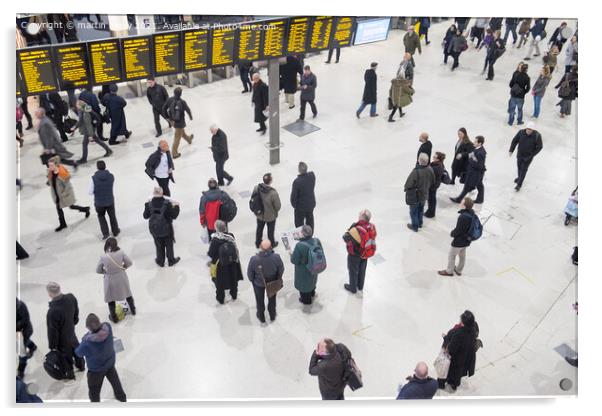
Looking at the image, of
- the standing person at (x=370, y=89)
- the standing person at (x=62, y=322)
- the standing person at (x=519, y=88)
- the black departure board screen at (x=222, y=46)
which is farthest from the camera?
the standing person at (x=370, y=89)

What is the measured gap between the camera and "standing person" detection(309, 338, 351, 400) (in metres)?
5.98

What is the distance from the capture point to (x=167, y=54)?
9.41m

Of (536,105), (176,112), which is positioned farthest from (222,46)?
(536,105)

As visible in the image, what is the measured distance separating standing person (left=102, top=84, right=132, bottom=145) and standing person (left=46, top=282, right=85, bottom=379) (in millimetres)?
6356

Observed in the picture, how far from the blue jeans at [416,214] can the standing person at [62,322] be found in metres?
5.56

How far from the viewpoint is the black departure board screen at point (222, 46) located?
9.50 m

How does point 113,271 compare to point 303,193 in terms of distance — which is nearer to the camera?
point 113,271

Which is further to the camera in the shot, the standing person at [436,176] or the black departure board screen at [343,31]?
the black departure board screen at [343,31]

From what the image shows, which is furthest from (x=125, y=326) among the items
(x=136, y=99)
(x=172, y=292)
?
(x=136, y=99)

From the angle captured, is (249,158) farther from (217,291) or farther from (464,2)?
(464,2)

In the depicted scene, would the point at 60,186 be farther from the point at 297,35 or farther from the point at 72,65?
the point at 297,35

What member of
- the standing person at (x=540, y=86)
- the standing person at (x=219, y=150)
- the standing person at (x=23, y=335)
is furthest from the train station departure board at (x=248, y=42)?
the standing person at (x=540, y=86)

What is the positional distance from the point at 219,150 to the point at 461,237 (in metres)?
4.67

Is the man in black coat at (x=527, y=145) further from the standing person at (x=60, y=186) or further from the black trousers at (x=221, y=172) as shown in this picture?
the standing person at (x=60, y=186)
